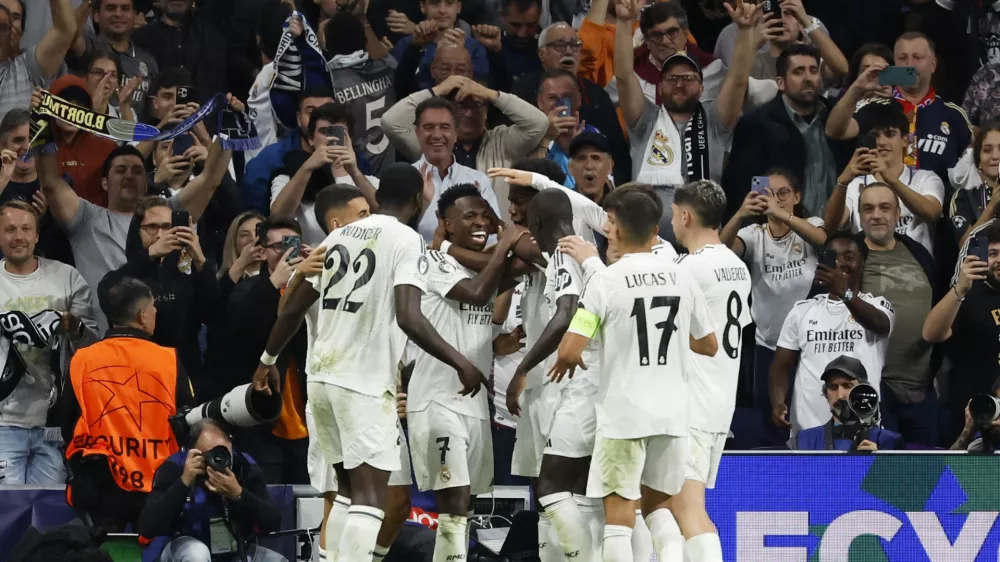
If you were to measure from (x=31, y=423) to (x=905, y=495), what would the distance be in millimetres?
6140

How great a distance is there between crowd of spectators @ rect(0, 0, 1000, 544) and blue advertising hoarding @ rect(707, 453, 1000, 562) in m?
0.70

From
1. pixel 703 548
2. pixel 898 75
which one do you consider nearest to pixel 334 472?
pixel 703 548

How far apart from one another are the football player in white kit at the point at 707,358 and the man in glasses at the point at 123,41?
21.2 ft

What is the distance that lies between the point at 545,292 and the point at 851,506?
277cm

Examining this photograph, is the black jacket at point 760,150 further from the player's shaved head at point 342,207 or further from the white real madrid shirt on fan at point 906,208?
the player's shaved head at point 342,207

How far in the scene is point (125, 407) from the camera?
34.5 feet

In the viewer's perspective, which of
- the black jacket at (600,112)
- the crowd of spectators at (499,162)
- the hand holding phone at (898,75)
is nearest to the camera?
the crowd of spectators at (499,162)

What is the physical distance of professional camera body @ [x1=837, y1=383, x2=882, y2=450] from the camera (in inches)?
423

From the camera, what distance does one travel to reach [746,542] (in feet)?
35.3

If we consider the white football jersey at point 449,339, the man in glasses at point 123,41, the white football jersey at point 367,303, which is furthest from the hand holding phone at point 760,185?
the man in glasses at point 123,41

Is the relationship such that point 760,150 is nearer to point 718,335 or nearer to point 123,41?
point 718,335

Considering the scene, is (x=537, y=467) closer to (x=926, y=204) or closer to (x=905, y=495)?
(x=905, y=495)

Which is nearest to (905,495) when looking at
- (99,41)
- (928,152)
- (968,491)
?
(968,491)

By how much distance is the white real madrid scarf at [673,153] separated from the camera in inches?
516
